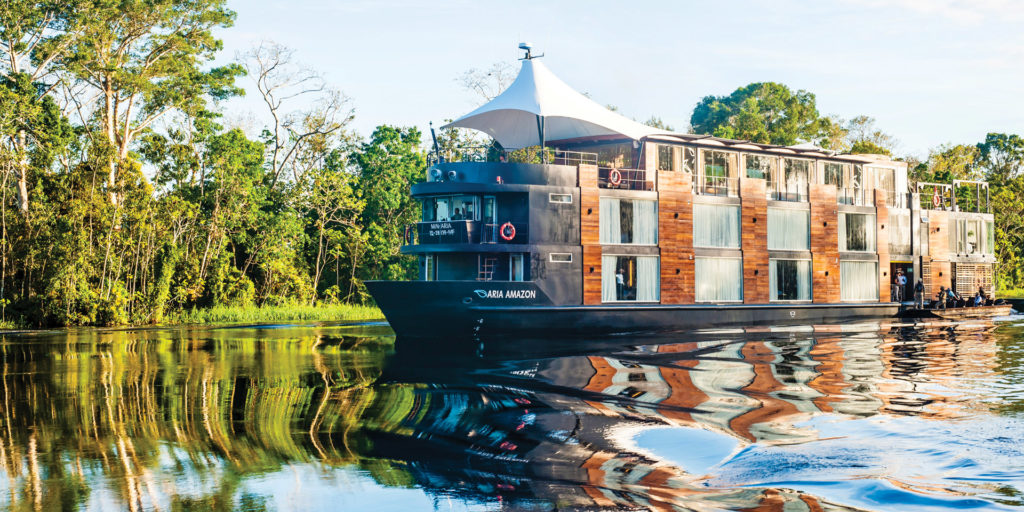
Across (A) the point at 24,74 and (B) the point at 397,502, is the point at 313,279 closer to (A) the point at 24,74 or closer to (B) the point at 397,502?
(A) the point at 24,74

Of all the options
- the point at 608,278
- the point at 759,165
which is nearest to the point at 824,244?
the point at 759,165

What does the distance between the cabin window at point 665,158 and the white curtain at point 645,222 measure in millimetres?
1547

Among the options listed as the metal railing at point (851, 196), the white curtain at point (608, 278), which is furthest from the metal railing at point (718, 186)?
the metal railing at point (851, 196)

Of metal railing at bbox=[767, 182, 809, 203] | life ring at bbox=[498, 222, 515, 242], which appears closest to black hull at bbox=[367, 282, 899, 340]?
life ring at bbox=[498, 222, 515, 242]

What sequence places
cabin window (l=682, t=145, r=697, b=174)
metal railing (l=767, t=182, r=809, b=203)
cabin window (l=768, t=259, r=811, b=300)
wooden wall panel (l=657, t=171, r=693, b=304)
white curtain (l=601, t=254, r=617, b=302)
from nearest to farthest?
white curtain (l=601, t=254, r=617, b=302) < wooden wall panel (l=657, t=171, r=693, b=304) < cabin window (l=682, t=145, r=697, b=174) < cabin window (l=768, t=259, r=811, b=300) < metal railing (l=767, t=182, r=809, b=203)

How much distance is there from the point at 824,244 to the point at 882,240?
3.50 meters

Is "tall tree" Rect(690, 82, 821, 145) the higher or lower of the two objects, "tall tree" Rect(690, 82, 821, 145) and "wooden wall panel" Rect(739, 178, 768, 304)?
the higher

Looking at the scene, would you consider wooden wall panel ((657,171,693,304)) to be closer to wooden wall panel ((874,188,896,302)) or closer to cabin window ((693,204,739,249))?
cabin window ((693,204,739,249))

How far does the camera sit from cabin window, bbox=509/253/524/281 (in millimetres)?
24281

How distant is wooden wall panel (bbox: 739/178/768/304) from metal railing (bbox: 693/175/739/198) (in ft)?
0.72

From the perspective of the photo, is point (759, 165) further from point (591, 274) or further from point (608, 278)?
point (591, 274)

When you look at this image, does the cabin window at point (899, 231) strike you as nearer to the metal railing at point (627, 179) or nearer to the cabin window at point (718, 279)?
the cabin window at point (718, 279)

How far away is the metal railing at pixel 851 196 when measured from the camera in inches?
1321

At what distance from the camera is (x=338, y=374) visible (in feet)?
57.3
